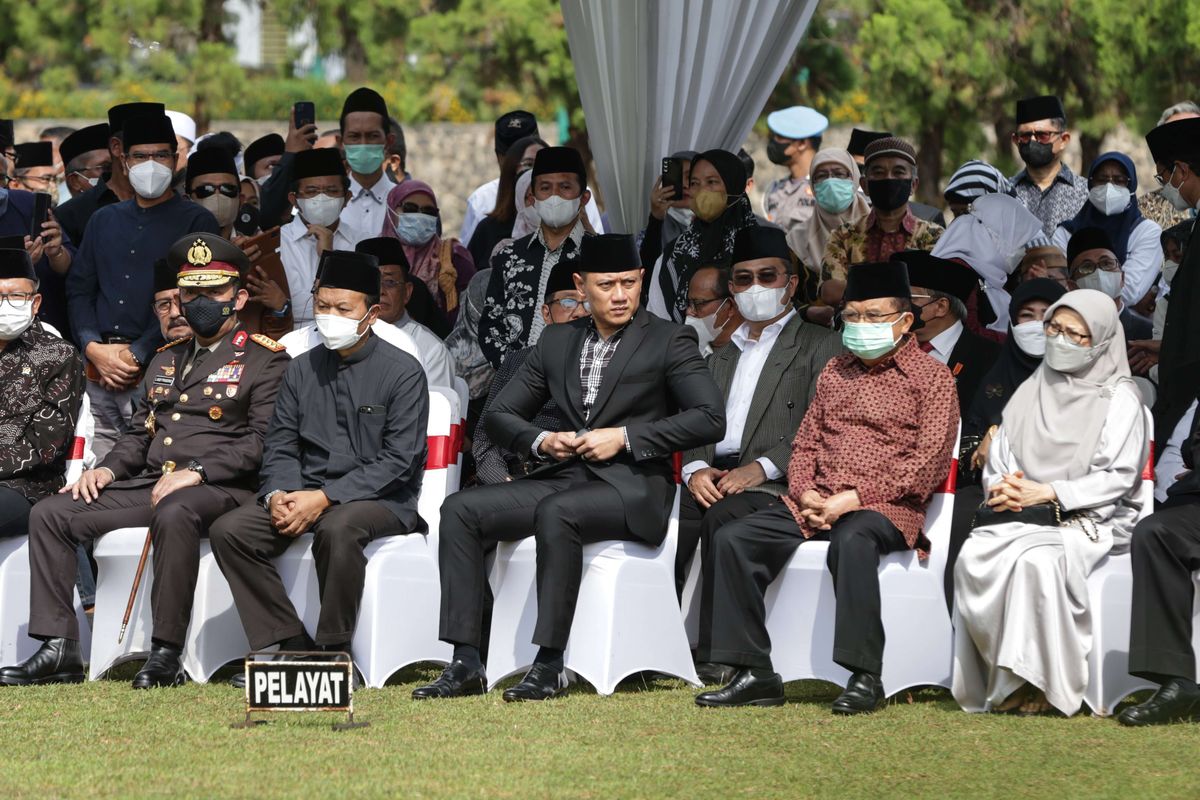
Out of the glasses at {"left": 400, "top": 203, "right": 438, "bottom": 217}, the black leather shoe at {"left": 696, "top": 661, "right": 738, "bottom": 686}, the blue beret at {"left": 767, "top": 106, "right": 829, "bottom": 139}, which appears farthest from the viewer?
the blue beret at {"left": 767, "top": 106, "right": 829, "bottom": 139}

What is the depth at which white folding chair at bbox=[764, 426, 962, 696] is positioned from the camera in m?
6.75

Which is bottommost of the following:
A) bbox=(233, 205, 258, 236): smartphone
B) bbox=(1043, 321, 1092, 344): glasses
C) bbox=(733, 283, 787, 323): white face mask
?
bbox=(1043, 321, 1092, 344): glasses

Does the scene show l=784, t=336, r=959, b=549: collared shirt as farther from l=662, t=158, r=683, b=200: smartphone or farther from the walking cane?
the walking cane

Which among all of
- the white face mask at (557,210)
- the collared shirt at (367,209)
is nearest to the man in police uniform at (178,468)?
the white face mask at (557,210)

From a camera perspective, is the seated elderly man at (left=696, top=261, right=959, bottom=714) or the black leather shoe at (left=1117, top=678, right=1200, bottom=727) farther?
the seated elderly man at (left=696, top=261, right=959, bottom=714)

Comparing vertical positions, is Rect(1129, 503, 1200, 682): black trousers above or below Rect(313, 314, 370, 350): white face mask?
below

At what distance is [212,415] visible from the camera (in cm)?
771

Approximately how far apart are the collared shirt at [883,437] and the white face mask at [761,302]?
0.57m

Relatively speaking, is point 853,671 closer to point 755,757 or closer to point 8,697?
point 755,757

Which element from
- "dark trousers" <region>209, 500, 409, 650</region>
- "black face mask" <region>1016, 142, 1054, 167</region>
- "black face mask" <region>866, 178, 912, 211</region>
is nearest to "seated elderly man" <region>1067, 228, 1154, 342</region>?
"black face mask" <region>866, 178, 912, 211</region>

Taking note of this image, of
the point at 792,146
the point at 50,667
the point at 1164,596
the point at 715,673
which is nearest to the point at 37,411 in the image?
the point at 50,667

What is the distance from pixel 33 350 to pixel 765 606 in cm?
345

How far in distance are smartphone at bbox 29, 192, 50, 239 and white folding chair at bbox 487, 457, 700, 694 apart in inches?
144

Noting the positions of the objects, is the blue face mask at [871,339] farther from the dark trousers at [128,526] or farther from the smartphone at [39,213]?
the smartphone at [39,213]
